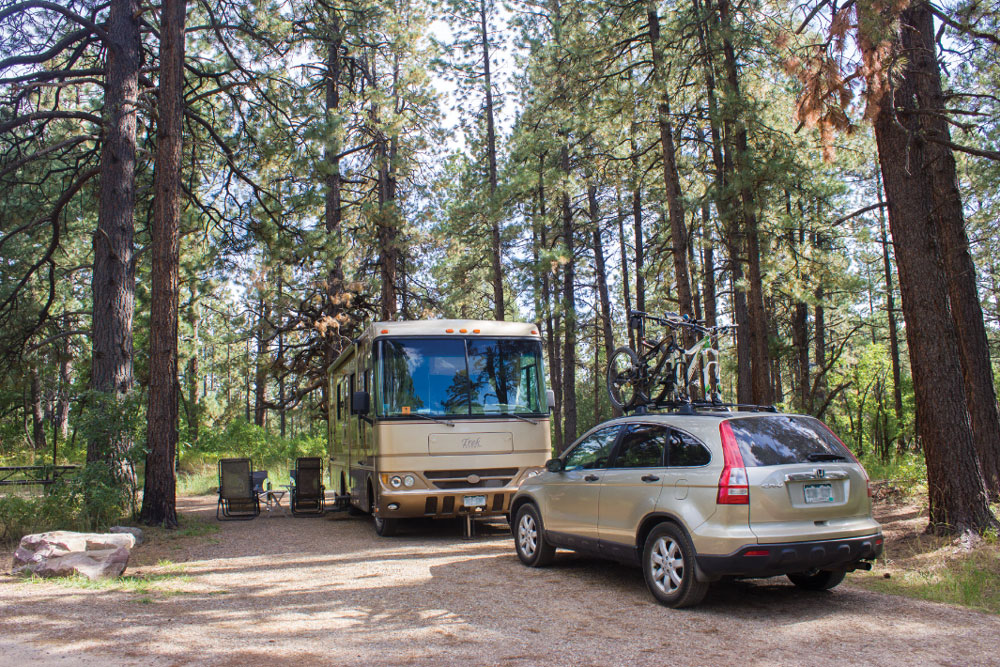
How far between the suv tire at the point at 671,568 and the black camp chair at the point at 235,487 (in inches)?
390

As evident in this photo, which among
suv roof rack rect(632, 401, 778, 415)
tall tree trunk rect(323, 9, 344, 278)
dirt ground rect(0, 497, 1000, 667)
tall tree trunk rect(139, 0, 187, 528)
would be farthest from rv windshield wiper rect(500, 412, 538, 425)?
tall tree trunk rect(323, 9, 344, 278)

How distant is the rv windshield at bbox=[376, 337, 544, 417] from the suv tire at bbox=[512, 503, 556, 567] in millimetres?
2438

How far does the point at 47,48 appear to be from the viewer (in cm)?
1372

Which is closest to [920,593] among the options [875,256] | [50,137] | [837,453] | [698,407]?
[837,453]

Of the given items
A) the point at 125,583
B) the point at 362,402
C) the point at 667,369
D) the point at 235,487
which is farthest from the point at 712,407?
the point at 235,487

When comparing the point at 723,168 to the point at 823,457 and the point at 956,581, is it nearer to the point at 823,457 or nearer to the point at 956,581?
the point at 956,581

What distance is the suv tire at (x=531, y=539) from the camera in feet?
27.3

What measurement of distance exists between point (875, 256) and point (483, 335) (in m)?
31.7

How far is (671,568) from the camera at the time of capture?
640 centimetres

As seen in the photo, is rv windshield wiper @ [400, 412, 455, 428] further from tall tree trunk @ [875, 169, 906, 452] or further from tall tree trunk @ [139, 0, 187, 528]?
tall tree trunk @ [875, 169, 906, 452]

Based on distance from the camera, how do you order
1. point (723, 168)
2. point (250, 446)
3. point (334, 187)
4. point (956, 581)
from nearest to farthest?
point (956, 581), point (723, 168), point (334, 187), point (250, 446)

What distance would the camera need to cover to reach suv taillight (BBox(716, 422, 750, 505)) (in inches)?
234

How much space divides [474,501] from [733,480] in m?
5.42

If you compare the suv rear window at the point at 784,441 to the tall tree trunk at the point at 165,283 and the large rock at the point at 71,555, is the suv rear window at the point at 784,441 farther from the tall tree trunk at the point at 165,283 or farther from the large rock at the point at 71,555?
the tall tree trunk at the point at 165,283
